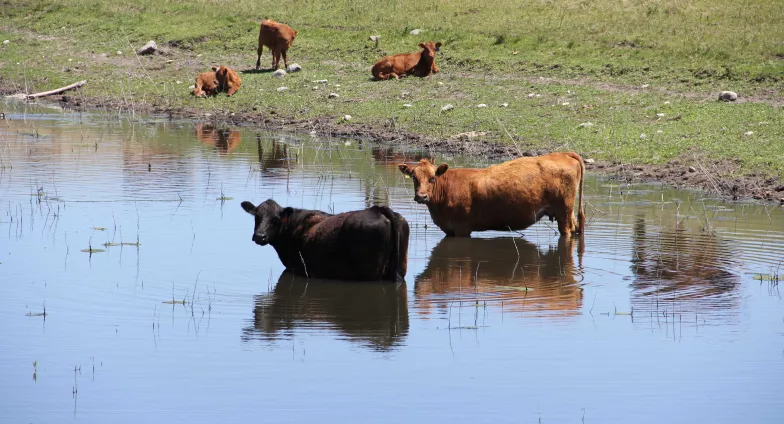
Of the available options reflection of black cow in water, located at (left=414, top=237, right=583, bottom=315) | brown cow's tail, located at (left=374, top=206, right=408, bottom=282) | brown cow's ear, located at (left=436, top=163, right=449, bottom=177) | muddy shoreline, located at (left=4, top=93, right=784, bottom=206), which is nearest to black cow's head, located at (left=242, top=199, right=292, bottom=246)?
brown cow's tail, located at (left=374, top=206, right=408, bottom=282)

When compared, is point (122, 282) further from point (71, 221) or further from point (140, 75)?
point (140, 75)

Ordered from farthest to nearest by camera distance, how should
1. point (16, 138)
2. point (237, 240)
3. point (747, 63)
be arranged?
point (747, 63)
point (16, 138)
point (237, 240)

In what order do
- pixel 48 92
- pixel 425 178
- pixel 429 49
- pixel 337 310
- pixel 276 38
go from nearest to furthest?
pixel 337 310, pixel 425 178, pixel 429 49, pixel 48 92, pixel 276 38

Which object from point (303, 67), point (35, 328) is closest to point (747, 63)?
point (303, 67)

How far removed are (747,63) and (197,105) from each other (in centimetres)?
1220

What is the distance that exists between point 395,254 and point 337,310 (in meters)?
1.13

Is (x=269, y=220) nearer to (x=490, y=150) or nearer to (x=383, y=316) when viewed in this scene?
(x=383, y=316)

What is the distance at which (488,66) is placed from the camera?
26359 millimetres

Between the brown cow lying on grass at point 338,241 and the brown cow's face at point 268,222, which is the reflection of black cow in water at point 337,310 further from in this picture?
the brown cow's face at point 268,222

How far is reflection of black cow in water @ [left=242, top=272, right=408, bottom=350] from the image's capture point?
947cm

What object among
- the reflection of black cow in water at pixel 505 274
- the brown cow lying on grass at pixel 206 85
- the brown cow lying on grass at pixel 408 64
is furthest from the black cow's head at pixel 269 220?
the brown cow lying on grass at pixel 206 85

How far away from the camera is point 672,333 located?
9406 mm

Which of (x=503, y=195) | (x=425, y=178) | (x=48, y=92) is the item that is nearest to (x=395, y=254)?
(x=425, y=178)

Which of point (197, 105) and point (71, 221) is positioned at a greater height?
point (197, 105)
